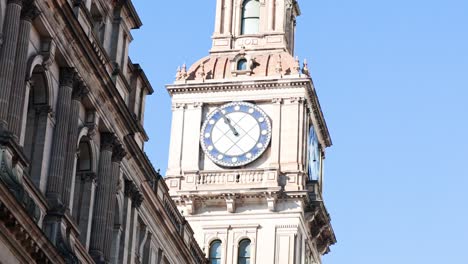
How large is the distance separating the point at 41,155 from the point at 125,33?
456 inches

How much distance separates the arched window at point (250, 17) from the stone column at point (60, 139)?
46.5 meters

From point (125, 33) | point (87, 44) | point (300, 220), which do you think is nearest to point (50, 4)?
point (87, 44)

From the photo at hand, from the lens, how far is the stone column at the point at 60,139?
1957 inches

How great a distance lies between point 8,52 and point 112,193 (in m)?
11.0

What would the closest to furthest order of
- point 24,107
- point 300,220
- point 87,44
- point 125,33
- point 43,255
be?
1. point 43,255
2. point 24,107
3. point 87,44
4. point 125,33
5. point 300,220

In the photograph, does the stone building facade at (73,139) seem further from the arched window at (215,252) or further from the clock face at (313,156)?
the clock face at (313,156)

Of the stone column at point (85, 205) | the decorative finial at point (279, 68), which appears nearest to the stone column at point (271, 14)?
the decorative finial at point (279, 68)

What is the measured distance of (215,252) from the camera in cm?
9012

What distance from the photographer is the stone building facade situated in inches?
1784

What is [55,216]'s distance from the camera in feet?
159

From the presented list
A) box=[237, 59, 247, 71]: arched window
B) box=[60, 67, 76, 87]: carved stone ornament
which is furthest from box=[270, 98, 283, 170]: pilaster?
box=[60, 67, 76, 87]: carved stone ornament

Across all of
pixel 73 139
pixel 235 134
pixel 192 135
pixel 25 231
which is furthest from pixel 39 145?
pixel 192 135

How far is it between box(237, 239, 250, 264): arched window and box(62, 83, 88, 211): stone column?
3769 cm

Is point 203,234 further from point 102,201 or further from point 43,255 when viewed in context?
point 43,255
